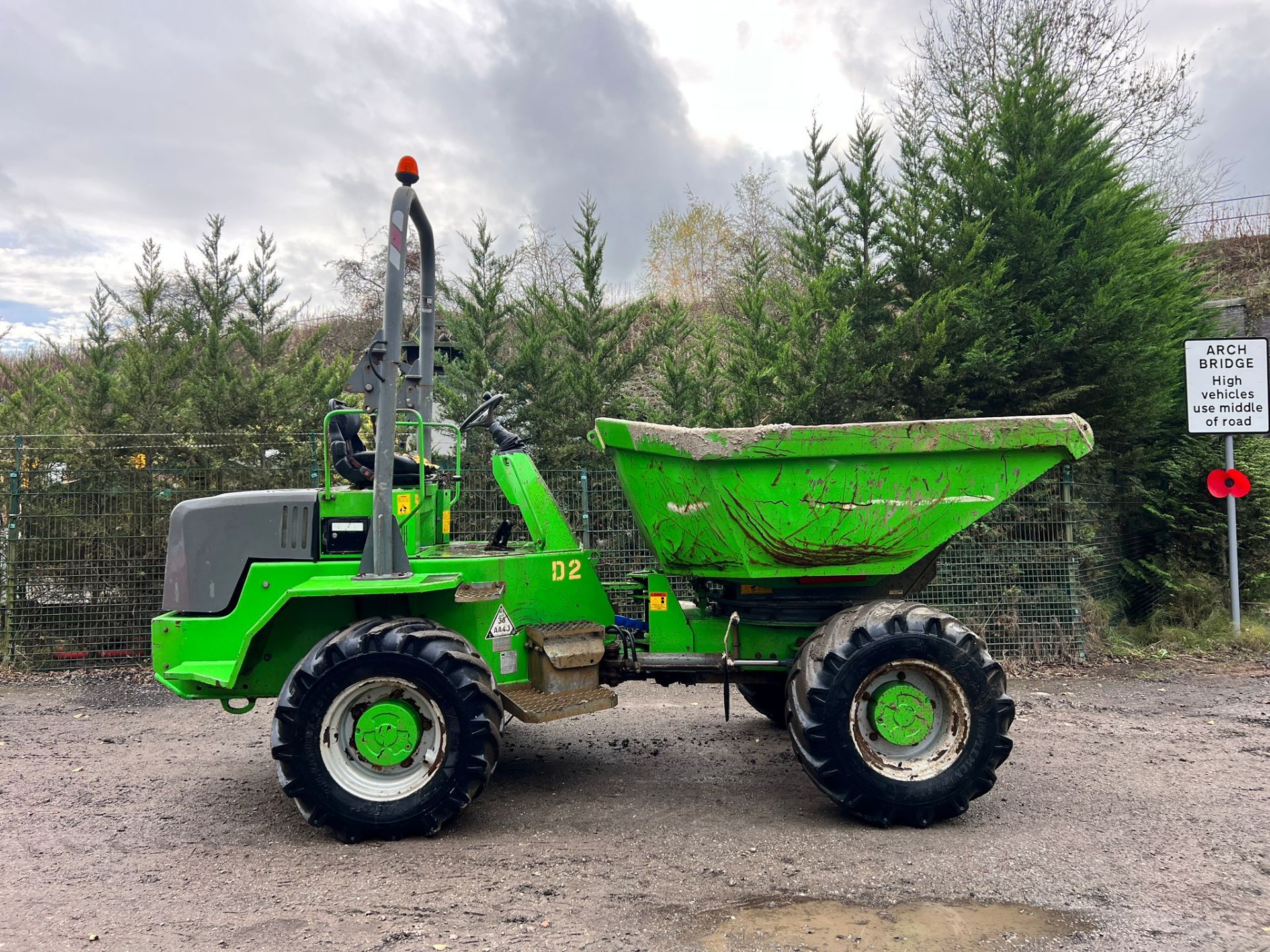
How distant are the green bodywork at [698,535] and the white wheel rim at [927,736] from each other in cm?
14

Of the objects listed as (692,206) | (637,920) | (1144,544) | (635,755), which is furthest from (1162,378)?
(692,206)

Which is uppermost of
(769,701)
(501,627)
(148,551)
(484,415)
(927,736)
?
(484,415)

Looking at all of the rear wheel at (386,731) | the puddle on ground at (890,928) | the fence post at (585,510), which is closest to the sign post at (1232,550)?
the fence post at (585,510)

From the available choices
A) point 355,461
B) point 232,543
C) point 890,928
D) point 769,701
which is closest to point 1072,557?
point 769,701

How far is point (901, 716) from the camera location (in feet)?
14.5

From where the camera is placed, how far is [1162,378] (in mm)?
9117

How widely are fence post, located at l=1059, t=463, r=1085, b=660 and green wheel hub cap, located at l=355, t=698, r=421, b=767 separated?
22.5ft

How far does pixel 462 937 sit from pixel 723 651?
2.22m

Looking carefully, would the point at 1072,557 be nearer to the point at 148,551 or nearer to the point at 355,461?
the point at 355,461

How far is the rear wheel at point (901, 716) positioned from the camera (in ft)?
14.1

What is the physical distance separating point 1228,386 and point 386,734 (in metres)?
8.65

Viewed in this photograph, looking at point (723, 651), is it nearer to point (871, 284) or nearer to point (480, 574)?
point (480, 574)

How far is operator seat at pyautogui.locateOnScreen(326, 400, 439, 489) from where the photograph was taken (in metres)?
4.88

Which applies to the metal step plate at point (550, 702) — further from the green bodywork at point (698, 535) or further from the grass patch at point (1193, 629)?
the grass patch at point (1193, 629)
